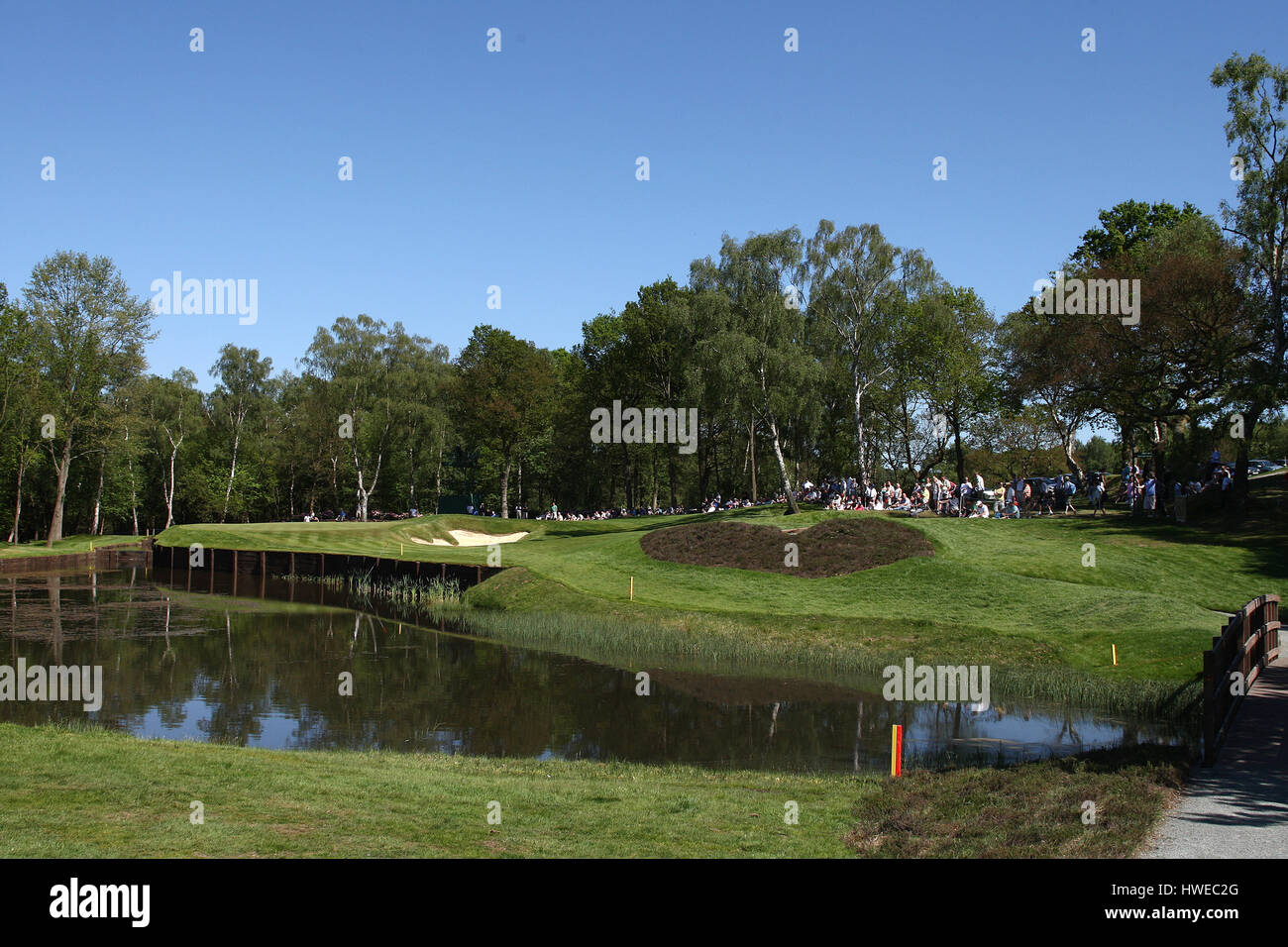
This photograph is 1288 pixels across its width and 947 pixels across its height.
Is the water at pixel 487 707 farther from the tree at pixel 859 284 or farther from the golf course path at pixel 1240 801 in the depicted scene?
the tree at pixel 859 284

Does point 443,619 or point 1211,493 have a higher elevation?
point 1211,493

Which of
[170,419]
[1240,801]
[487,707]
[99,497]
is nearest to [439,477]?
[170,419]

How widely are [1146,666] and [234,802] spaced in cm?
1943

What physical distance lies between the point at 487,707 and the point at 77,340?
172ft

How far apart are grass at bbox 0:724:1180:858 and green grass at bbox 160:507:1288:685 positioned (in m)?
11.4

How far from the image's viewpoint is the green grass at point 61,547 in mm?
53219

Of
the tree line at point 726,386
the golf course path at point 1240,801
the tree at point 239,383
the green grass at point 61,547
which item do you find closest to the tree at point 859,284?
the tree line at point 726,386

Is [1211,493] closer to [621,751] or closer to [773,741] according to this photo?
[773,741]

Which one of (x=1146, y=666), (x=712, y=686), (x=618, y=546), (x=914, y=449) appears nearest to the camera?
(x=1146, y=666)

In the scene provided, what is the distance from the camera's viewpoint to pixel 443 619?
1375 inches

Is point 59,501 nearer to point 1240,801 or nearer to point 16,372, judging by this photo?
point 16,372
